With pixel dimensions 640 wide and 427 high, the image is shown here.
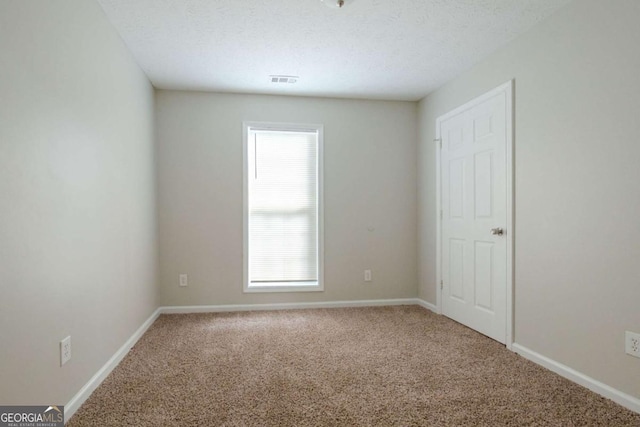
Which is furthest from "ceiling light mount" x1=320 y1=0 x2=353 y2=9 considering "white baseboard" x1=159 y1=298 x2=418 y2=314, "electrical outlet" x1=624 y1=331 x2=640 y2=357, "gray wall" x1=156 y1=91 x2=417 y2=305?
"white baseboard" x1=159 y1=298 x2=418 y2=314

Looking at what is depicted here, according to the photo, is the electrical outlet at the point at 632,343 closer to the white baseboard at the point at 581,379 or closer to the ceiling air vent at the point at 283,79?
the white baseboard at the point at 581,379

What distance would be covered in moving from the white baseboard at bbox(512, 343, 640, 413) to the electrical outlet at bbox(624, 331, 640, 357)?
0.24 m

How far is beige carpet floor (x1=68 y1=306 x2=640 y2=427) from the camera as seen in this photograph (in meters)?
1.94

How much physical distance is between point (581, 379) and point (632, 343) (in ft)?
1.43

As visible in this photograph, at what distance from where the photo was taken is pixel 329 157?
437cm

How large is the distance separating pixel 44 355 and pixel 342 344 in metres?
1.99

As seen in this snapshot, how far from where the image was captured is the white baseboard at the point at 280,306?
4.09 m

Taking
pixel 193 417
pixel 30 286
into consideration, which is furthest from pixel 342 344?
pixel 30 286

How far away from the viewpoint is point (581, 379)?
2.32m

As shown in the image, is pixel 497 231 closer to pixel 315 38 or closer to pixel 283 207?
pixel 315 38

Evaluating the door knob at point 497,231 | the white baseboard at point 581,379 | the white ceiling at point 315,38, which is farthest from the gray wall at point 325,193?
the white baseboard at point 581,379

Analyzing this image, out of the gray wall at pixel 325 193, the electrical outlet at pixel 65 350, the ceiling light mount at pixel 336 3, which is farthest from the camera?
the gray wall at pixel 325 193

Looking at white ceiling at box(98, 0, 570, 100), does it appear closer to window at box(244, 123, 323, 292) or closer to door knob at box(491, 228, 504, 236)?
window at box(244, 123, 323, 292)

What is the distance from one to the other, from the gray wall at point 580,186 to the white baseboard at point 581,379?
1.3 inches
